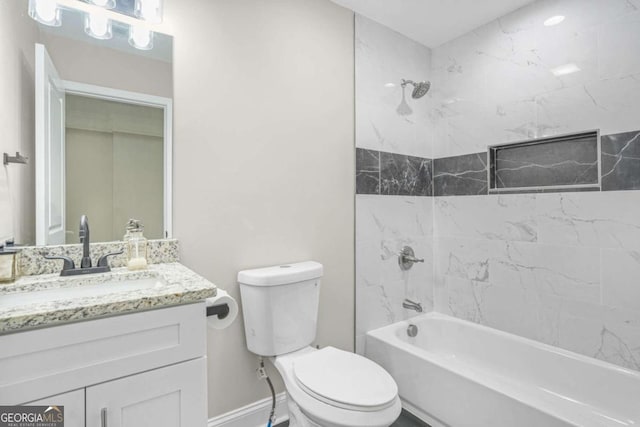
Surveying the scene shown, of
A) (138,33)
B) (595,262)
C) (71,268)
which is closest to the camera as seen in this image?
(71,268)

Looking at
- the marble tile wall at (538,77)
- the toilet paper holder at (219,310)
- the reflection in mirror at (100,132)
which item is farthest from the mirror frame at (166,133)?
the marble tile wall at (538,77)

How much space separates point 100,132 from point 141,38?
1.49 ft

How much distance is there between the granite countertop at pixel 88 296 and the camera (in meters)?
0.76

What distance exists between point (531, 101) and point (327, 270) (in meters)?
1.64

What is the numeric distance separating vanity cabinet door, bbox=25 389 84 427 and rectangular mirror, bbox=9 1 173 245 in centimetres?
74

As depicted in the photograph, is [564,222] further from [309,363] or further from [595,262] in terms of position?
[309,363]

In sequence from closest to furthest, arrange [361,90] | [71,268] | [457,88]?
[71,268] → [361,90] → [457,88]

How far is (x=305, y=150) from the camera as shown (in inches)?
76.2

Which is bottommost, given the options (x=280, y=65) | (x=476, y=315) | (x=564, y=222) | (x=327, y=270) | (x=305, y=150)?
(x=476, y=315)

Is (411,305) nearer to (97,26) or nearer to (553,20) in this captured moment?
(553,20)

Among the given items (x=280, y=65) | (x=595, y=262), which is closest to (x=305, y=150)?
(x=280, y=65)

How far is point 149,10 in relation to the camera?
1.41 m

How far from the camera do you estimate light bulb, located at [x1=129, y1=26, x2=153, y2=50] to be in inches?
56.6

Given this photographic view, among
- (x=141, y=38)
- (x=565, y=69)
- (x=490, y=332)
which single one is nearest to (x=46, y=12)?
(x=141, y=38)
